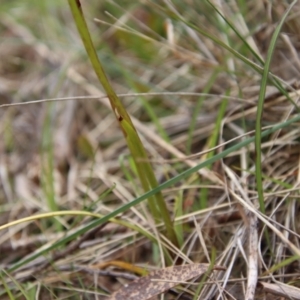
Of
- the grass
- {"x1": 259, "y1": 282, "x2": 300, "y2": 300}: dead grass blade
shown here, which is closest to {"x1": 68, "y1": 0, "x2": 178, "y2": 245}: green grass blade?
the grass

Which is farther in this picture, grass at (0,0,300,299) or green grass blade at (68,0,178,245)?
grass at (0,0,300,299)

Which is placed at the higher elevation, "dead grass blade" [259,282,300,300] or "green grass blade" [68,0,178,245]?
"green grass blade" [68,0,178,245]

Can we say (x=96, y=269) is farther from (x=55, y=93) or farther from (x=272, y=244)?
(x=55, y=93)

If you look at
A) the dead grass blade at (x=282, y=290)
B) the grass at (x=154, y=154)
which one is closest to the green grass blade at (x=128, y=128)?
the grass at (x=154, y=154)

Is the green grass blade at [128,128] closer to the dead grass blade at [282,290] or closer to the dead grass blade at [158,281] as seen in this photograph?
the dead grass blade at [158,281]

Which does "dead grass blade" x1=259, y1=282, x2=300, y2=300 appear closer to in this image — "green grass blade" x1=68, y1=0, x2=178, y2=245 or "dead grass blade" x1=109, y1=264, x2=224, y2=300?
"dead grass blade" x1=109, y1=264, x2=224, y2=300

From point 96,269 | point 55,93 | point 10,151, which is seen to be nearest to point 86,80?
point 55,93

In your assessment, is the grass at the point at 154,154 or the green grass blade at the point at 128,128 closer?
the green grass blade at the point at 128,128

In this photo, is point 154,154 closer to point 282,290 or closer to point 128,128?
point 128,128
